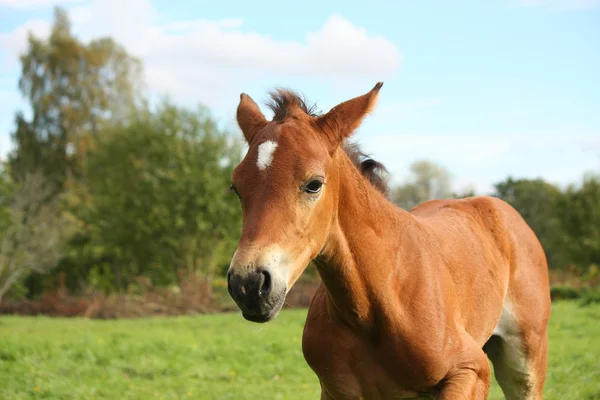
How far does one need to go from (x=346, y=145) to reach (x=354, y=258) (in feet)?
2.89

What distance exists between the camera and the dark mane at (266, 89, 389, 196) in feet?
13.6

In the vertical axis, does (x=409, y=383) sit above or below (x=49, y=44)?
below

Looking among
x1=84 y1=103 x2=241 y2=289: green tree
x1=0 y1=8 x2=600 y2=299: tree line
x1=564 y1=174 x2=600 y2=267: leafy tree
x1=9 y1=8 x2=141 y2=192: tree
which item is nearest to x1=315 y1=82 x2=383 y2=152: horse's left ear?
x1=0 y1=8 x2=600 y2=299: tree line

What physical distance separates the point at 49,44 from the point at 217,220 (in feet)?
72.3

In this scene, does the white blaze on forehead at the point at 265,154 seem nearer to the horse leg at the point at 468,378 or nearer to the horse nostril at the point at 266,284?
the horse nostril at the point at 266,284

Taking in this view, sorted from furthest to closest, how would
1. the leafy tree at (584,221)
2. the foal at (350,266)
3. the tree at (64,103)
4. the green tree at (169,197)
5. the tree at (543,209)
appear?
the tree at (64,103) < the tree at (543,209) < the leafy tree at (584,221) < the green tree at (169,197) < the foal at (350,266)

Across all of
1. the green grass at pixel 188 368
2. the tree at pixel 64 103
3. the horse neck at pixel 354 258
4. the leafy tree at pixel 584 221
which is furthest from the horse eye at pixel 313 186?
the tree at pixel 64 103

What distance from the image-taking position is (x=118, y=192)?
36062 millimetres

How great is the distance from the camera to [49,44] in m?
46.2

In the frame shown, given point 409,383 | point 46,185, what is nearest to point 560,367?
point 409,383

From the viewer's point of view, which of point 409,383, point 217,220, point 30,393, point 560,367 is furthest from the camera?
point 217,220

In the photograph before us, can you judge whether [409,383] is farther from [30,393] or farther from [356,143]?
[30,393]

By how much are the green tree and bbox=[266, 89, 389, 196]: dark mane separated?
2820 centimetres

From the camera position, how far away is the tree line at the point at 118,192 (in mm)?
33750
